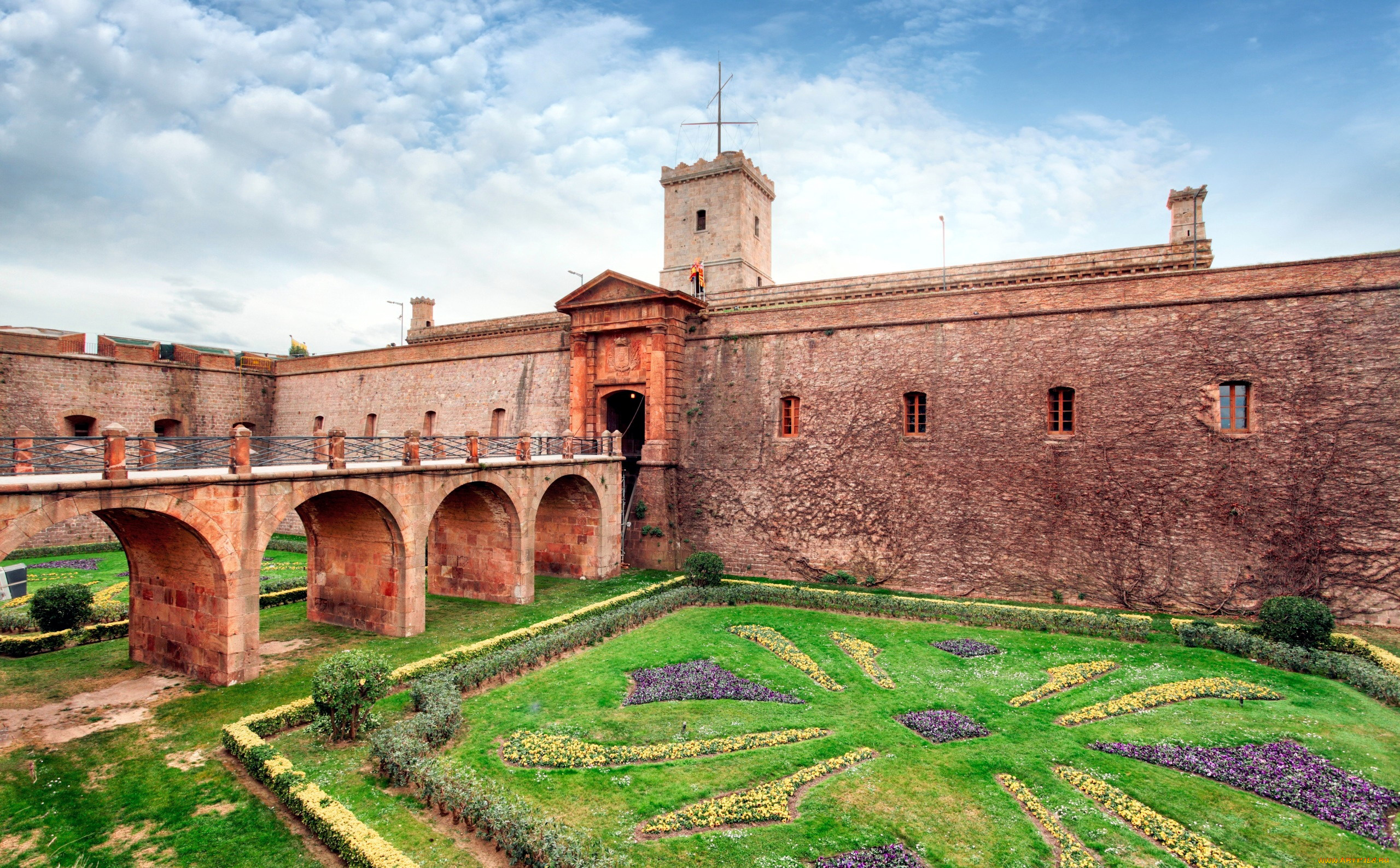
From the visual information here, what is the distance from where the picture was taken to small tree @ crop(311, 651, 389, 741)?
9.98 m

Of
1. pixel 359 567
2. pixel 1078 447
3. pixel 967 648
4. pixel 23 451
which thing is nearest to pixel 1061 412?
pixel 1078 447

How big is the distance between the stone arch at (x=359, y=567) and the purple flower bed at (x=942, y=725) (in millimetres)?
10997

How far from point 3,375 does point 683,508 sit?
27113 mm

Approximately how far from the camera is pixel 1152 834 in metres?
7.98

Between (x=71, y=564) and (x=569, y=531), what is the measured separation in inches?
686

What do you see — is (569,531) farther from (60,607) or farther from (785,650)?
(60,607)

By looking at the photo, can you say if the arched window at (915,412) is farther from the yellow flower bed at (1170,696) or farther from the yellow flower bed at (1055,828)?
the yellow flower bed at (1055,828)

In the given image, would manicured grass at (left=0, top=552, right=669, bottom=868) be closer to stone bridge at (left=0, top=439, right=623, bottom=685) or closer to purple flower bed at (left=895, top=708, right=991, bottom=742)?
stone bridge at (left=0, top=439, right=623, bottom=685)

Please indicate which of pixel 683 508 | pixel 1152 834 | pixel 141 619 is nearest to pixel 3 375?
pixel 141 619

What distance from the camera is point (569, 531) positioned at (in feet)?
72.8

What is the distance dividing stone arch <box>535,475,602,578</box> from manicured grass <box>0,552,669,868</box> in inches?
343

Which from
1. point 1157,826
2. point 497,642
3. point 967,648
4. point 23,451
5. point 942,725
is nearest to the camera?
point 1157,826

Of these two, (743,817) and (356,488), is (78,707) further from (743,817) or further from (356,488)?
(743,817)

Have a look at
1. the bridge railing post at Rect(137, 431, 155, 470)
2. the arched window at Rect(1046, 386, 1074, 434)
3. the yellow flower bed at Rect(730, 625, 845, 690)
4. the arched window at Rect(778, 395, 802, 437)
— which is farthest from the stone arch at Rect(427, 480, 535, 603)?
the arched window at Rect(1046, 386, 1074, 434)
